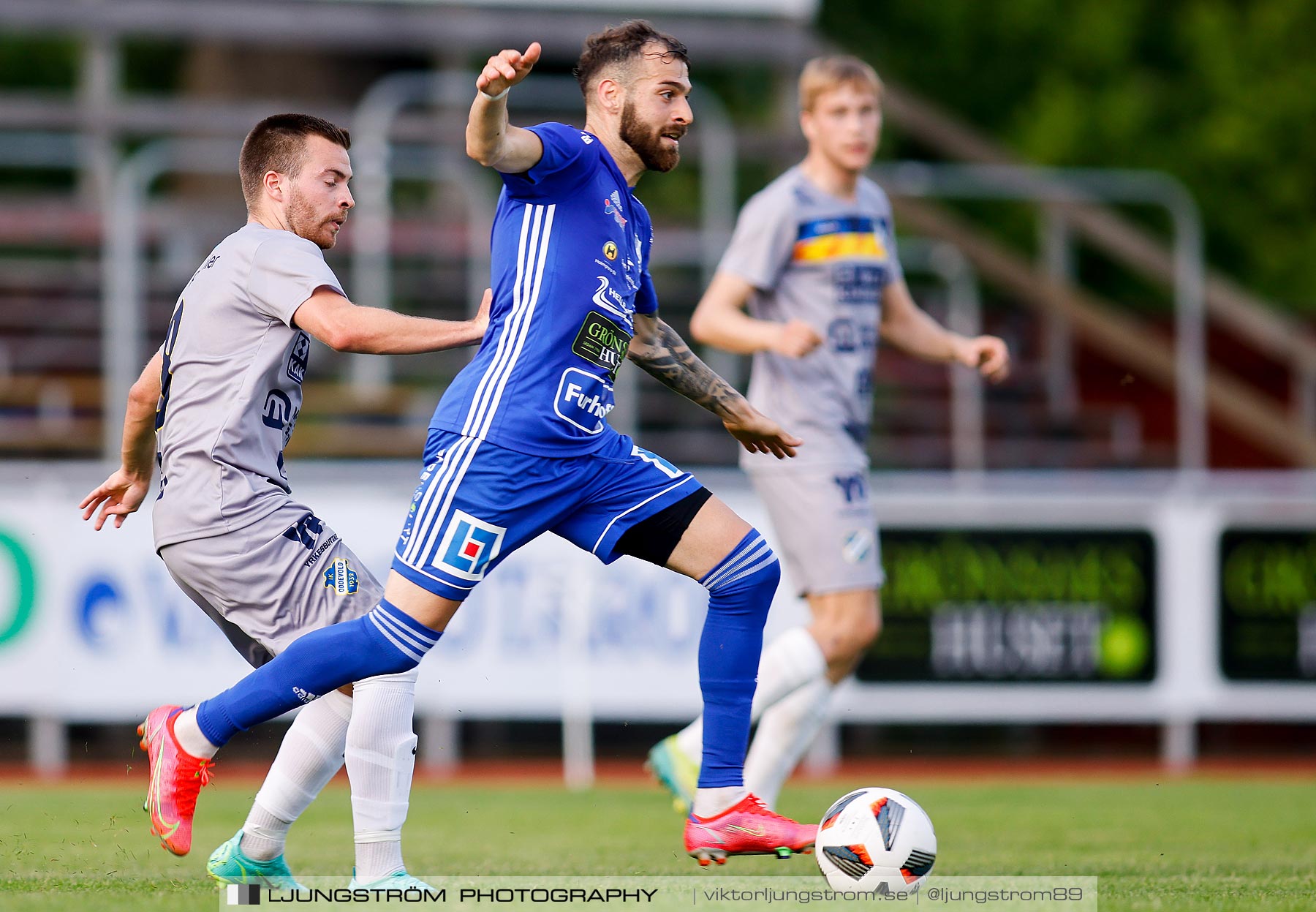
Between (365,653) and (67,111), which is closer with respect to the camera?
(365,653)

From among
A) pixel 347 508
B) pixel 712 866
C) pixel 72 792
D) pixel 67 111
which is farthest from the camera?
pixel 67 111

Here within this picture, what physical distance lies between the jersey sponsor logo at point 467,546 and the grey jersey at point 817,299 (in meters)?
2.03

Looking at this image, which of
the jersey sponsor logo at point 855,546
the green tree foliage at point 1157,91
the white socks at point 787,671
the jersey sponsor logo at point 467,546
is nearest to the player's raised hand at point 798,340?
the jersey sponsor logo at point 855,546

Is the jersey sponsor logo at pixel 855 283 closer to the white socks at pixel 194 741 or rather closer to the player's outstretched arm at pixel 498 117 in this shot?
the player's outstretched arm at pixel 498 117

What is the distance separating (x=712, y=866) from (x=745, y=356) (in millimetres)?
8263

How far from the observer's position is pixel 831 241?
6.57 metres

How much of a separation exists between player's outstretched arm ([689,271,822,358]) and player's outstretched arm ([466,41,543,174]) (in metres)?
1.42

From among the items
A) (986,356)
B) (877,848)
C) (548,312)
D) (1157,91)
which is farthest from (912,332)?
(1157,91)

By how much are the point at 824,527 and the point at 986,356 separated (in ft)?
2.86

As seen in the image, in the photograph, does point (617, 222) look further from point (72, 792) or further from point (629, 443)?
point (72, 792)

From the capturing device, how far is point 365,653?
4438 mm

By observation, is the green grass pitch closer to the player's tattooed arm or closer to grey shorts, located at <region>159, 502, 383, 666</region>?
grey shorts, located at <region>159, 502, 383, 666</region>

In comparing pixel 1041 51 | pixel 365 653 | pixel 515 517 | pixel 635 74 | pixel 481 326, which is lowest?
pixel 365 653

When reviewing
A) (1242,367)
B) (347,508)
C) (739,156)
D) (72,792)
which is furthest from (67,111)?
(1242,367)
